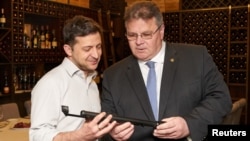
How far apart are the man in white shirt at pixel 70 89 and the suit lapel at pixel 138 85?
0.69 ft

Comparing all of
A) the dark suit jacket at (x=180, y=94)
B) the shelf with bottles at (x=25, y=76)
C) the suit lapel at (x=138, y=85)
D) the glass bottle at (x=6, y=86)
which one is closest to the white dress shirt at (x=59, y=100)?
the dark suit jacket at (x=180, y=94)

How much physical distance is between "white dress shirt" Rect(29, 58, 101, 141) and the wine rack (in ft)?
16.3

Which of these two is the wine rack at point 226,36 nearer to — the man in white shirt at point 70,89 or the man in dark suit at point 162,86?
the man in dark suit at point 162,86

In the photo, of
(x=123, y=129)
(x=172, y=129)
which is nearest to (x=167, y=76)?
(x=172, y=129)

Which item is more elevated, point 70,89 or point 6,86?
point 70,89

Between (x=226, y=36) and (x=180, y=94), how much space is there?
505cm

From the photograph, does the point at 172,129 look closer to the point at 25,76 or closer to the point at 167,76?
the point at 167,76

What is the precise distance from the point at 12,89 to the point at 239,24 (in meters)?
4.30

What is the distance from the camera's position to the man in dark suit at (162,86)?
170 centimetres

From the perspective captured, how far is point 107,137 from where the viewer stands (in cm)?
179

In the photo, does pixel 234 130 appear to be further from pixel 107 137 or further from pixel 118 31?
pixel 118 31

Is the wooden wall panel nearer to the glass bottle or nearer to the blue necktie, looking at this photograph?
the glass bottle

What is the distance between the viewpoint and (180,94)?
5.64ft

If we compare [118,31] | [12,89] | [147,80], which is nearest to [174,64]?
[147,80]
